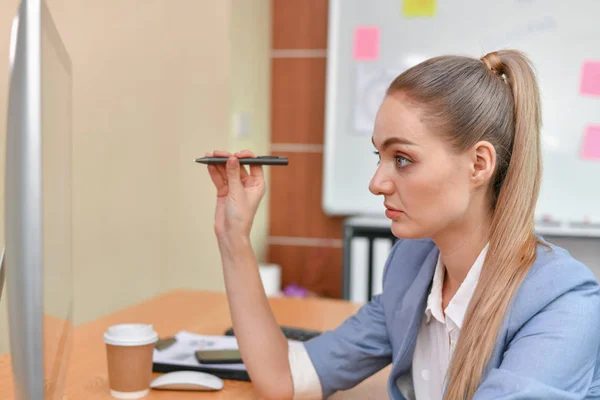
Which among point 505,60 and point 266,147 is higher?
point 505,60

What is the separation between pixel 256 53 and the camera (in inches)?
129

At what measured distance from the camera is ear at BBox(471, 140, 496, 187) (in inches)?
39.6

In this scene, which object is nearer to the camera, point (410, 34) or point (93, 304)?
point (93, 304)

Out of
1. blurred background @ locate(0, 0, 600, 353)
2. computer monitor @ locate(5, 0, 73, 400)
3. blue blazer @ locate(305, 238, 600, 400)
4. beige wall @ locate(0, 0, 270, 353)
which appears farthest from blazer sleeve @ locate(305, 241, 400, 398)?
beige wall @ locate(0, 0, 270, 353)

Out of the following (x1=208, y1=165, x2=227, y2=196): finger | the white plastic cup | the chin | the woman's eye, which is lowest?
the white plastic cup

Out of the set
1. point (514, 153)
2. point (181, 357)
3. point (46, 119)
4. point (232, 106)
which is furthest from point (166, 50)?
point (46, 119)

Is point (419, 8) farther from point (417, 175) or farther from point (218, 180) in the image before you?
point (417, 175)

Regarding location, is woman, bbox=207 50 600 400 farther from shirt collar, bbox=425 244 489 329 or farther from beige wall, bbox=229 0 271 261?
beige wall, bbox=229 0 271 261

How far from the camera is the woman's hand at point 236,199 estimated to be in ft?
3.84

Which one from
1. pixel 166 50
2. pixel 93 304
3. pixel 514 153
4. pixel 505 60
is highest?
pixel 166 50

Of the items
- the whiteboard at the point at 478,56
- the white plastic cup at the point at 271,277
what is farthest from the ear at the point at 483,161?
the white plastic cup at the point at 271,277

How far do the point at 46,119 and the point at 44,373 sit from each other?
0.21m

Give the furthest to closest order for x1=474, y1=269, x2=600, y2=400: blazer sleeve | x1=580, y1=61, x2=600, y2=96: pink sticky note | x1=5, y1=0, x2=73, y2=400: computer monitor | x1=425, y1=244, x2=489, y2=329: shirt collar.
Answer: x1=580, y1=61, x2=600, y2=96: pink sticky note
x1=425, y1=244, x2=489, y2=329: shirt collar
x1=474, y1=269, x2=600, y2=400: blazer sleeve
x1=5, y1=0, x2=73, y2=400: computer monitor

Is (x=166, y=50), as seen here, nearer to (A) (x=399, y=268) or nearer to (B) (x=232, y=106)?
(B) (x=232, y=106)
